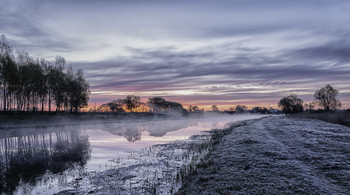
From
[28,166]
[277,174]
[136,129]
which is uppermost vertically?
[277,174]

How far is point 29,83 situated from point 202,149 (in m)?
68.2

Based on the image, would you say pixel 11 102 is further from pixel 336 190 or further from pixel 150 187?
pixel 336 190

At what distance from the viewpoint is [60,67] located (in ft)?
281

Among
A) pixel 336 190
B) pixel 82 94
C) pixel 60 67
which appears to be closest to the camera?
pixel 336 190

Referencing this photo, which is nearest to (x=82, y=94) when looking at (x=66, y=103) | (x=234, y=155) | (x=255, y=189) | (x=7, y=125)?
(x=66, y=103)

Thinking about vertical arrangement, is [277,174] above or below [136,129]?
above

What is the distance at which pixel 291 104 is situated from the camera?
575 ft

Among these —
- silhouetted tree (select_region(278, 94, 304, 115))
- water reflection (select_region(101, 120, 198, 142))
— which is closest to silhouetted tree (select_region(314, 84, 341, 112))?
silhouetted tree (select_region(278, 94, 304, 115))

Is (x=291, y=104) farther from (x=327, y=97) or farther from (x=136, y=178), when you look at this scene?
(x=136, y=178)

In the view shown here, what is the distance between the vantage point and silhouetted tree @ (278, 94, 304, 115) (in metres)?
Result: 173

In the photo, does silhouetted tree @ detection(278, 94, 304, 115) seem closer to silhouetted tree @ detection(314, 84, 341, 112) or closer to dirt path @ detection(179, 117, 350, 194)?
silhouetted tree @ detection(314, 84, 341, 112)

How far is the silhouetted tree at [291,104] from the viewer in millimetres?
172625

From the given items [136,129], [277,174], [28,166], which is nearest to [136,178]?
[277,174]

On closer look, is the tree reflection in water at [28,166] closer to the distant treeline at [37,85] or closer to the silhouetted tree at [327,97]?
the distant treeline at [37,85]
